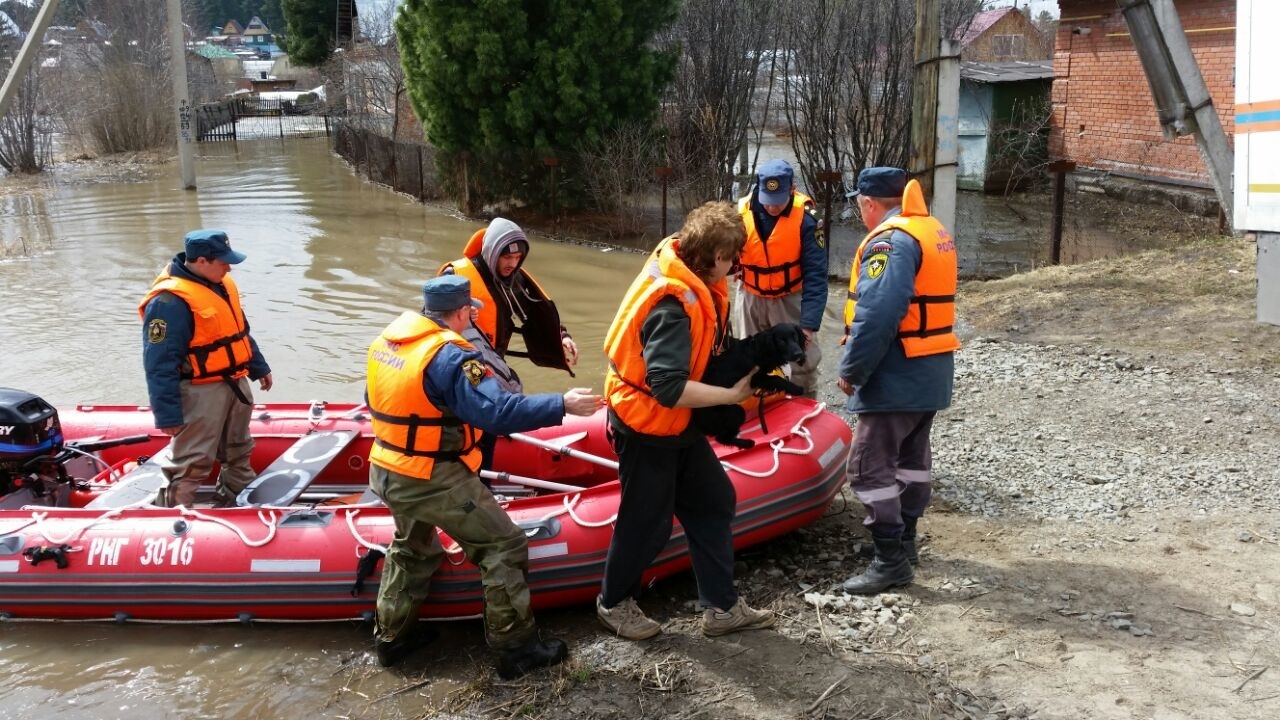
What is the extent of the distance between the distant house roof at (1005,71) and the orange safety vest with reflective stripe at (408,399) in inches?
632

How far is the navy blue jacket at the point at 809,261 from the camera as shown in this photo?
5180mm

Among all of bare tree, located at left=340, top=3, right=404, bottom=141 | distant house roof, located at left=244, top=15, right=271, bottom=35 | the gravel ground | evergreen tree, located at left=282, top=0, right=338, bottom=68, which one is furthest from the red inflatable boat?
distant house roof, located at left=244, top=15, right=271, bottom=35

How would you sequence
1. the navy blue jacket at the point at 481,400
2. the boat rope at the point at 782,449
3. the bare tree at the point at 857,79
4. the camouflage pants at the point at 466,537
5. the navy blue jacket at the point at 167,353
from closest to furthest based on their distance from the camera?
1. the navy blue jacket at the point at 481,400
2. the camouflage pants at the point at 466,537
3. the boat rope at the point at 782,449
4. the navy blue jacket at the point at 167,353
5. the bare tree at the point at 857,79

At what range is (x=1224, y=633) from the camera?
3533 mm

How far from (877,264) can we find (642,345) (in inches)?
41.4

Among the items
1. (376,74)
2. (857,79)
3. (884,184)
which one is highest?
(376,74)

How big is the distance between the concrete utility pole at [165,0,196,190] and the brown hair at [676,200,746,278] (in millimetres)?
18963

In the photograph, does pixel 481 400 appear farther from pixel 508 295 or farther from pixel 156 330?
pixel 156 330

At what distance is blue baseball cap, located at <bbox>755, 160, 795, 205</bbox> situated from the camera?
16.6 ft

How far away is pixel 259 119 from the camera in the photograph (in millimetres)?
44844

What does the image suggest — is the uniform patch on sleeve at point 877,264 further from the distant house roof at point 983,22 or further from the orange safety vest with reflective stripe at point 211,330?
the distant house roof at point 983,22

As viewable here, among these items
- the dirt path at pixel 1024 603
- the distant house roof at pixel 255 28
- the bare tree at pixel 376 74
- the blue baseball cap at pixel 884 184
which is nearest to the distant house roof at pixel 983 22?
the bare tree at pixel 376 74

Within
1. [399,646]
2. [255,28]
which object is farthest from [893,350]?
[255,28]

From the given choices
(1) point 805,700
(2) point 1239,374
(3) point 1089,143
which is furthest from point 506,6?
(1) point 805,700
